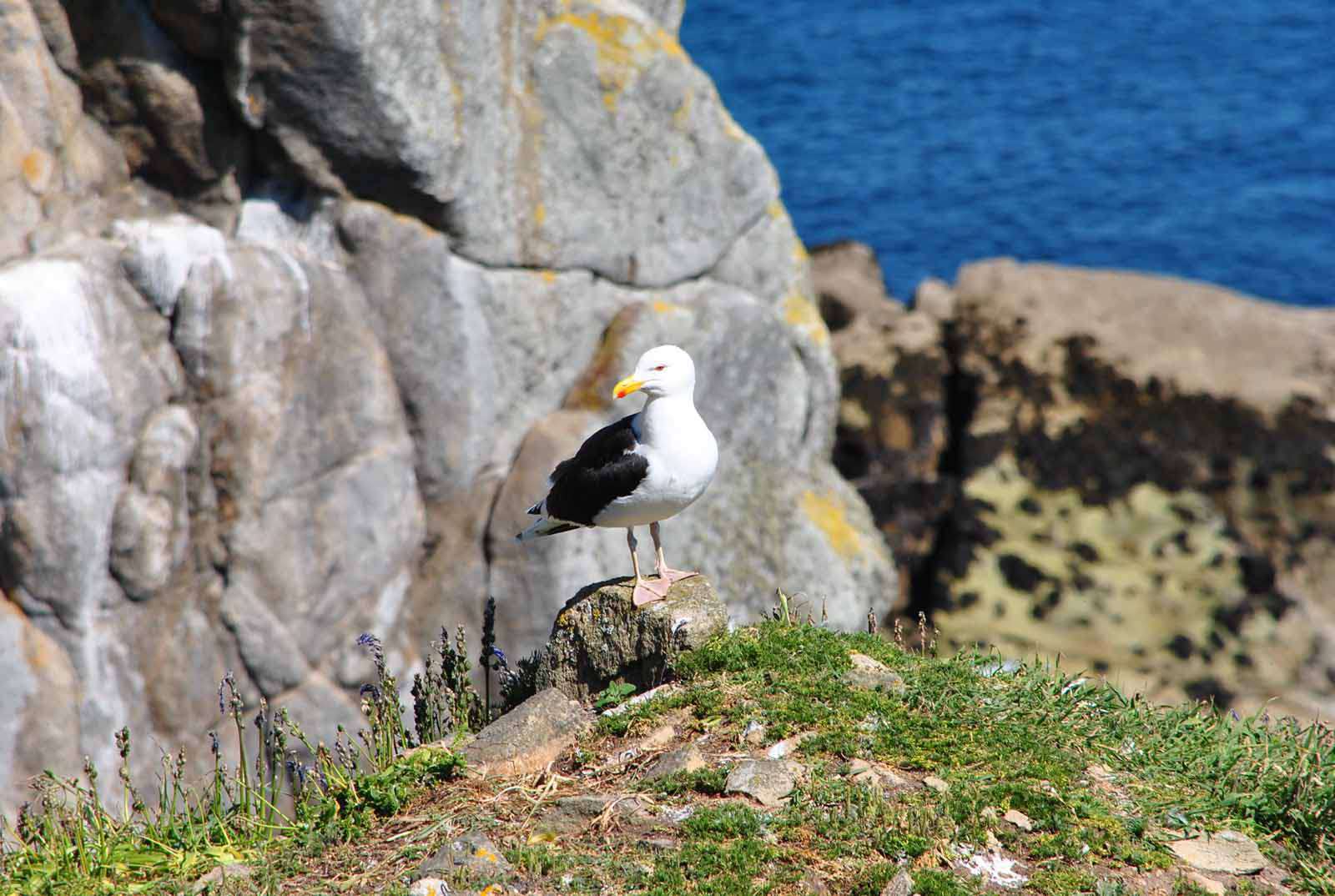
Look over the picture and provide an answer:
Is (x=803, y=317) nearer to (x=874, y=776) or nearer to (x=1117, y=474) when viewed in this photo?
(x=1117, y=474)

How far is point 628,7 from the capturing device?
36.6 ft

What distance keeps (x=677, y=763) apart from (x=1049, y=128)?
2535 centimetres

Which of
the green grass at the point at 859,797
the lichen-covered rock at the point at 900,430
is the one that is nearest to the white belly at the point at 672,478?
the green grass at the point at 859,797

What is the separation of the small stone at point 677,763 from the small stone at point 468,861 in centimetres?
74

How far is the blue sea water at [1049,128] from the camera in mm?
24000

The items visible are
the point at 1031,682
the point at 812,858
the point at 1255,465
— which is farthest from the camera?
the point at 1255,465

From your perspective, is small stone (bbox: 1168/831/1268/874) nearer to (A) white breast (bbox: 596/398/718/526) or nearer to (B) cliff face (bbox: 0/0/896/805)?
(A) white breast (bbox: 596/398/718/526)

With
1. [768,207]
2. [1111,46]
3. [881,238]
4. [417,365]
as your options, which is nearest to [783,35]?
[1111,46]

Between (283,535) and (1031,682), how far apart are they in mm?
5928

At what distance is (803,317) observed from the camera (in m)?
12.5

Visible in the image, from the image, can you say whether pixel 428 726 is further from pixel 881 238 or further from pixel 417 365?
pixel 881 238

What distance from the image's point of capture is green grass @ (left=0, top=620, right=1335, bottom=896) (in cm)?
483

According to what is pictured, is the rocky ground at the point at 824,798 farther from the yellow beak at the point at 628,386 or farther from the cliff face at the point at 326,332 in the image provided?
the cliff face at the point at 326,332

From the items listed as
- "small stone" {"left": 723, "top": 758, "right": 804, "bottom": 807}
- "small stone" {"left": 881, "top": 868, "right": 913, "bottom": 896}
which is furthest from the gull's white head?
"small stone" {"left": 881, "top": 868, "right": 913, "bottom": 896}
